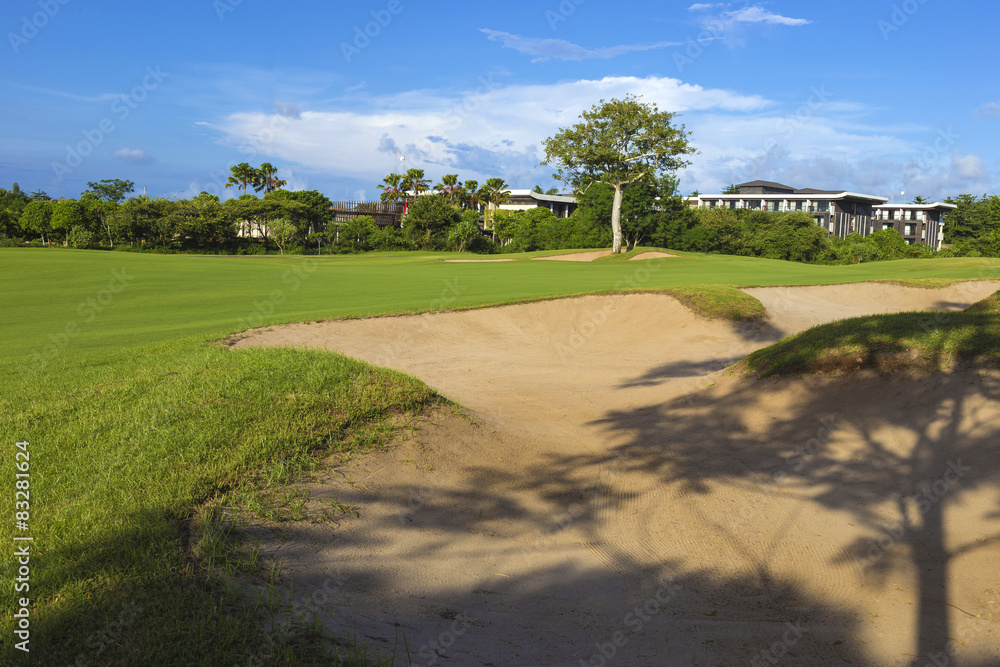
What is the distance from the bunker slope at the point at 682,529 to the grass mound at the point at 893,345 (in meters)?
0.35

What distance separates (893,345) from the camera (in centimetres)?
898

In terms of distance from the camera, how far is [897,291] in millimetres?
23234

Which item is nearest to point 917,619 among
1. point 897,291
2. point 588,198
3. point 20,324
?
point 20,324

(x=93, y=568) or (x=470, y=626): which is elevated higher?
(x=93, y=568)

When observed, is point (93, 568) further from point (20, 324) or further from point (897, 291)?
point (897, 291)

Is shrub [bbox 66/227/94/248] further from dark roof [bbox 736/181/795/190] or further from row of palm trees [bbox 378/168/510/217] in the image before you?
dark roof [bbox 736/181/795/190]

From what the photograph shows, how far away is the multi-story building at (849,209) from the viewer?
389ft

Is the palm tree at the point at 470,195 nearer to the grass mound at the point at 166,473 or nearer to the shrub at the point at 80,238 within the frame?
the shrub at the point at 80,238

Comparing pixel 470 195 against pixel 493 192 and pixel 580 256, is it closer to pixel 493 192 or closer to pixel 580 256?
pixel 493 192

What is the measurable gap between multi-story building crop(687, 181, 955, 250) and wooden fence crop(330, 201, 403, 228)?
55164mm

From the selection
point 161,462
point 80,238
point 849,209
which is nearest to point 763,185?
point 849,209

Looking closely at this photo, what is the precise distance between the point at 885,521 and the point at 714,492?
1521 mm

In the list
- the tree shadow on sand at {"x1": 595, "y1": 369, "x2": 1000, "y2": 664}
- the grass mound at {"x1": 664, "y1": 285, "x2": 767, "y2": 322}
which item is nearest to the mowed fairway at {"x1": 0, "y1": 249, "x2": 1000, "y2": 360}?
the grass mound at {"x1": 664, "y1": 285, "x2": 767, "y2": 322}

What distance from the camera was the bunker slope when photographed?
411 centimetres
